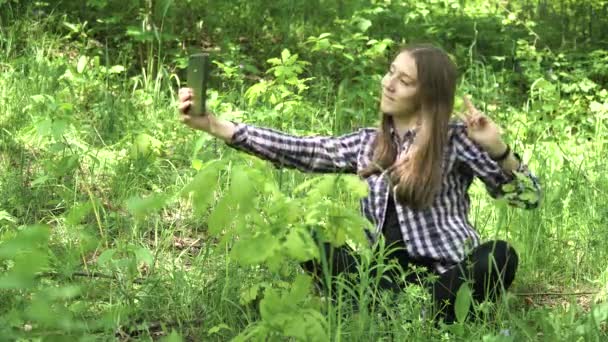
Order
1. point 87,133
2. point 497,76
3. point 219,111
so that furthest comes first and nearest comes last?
point 497,76, point 219,111, point 87,133

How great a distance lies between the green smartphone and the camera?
233 centimetres

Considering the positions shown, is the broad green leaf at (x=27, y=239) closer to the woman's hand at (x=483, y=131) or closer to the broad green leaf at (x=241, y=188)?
the broad green leaf at (x=241, y=188)

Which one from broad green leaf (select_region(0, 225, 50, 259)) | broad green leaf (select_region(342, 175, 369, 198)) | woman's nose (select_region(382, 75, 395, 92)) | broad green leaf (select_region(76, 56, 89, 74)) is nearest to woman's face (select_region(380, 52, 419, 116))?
woman's nose (select_region(382, 75, 395, 92))

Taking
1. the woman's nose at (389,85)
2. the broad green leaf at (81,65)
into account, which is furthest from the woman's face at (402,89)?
the broad green leaf at (81,65)

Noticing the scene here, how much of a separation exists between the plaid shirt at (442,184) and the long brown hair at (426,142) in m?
0.04

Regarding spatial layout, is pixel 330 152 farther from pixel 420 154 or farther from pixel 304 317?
pixel 304 317

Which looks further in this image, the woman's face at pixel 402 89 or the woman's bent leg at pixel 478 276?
the woman's face at pixel 402 89

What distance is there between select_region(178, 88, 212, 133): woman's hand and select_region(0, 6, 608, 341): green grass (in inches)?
10.1

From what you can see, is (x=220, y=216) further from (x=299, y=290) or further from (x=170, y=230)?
(x=170, y=230)

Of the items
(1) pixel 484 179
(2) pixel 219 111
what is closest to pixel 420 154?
(1) pixel 484 179

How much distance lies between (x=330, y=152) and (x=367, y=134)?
0.14 meters

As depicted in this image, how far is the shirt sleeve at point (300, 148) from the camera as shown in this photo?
113 inches

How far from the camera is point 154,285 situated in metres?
2.80

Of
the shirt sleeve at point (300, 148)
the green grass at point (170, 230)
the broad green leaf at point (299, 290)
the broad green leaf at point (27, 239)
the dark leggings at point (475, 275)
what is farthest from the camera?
the shirt sleeve at point (300, 148)
